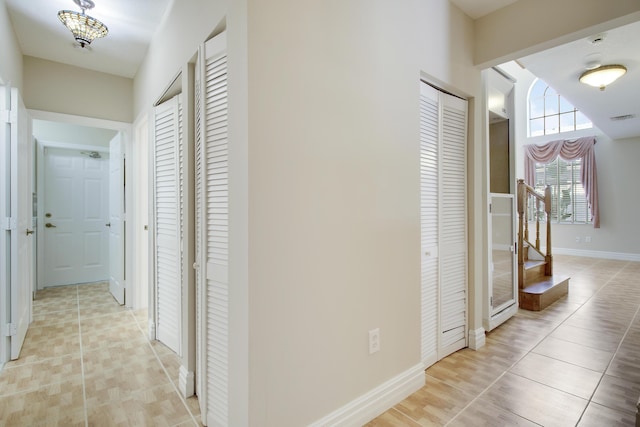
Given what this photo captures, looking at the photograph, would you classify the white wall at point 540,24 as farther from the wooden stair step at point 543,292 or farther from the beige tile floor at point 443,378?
the wooden stair step at point 543,292

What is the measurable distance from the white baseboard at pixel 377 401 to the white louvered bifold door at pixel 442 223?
0.28m

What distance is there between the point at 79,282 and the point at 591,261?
31.3ft

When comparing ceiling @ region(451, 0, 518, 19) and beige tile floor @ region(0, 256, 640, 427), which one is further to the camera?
ceiling @ region(451, 0, 518, 19)

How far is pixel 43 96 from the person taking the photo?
3.10 m

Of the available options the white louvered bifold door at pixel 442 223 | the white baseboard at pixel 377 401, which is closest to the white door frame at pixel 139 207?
the white baseboard at pixel 377 401

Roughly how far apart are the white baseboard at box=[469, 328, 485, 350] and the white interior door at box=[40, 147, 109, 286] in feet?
16.8

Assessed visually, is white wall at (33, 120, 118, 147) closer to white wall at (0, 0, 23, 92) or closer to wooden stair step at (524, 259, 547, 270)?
white wall at (0, 0, 23, 92)

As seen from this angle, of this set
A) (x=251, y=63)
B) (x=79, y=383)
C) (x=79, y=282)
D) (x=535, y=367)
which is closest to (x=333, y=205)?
(x=251, y=63)

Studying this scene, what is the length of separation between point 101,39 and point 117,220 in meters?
1.93

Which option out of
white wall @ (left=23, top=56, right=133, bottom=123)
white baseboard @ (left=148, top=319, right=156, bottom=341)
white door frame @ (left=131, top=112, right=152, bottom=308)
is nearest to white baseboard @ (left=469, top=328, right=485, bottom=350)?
white baseboard @ (left=148, top=319, right=156, bottom=341)

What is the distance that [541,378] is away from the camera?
2043 millimetres

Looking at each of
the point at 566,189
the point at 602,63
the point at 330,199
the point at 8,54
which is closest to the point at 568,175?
the point at 566,189

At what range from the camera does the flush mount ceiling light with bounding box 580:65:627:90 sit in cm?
335

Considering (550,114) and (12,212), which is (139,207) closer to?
(12,212)
